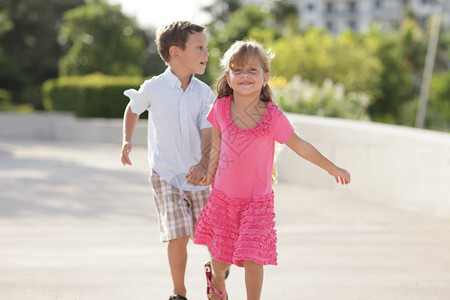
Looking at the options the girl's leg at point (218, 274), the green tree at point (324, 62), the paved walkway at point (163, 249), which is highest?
the green tree at point (324, 62)

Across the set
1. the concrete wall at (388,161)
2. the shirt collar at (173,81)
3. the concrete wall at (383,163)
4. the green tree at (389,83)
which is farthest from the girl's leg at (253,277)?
the green tree at (389,83)

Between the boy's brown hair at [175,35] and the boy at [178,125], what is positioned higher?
the boy's brown hair at [175,35]

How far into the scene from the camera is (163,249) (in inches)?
211

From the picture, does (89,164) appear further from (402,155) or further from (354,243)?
(354,243)

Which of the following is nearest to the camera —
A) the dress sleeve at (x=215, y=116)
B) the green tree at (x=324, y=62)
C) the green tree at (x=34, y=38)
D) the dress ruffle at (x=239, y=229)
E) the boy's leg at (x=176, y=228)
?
the dress ruffle at (x=239, y=229)

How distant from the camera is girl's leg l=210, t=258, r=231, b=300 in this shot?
A: 3.44 m

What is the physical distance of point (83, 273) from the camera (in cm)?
455

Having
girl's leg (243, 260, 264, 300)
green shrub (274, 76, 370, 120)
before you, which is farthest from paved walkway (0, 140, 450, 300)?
green shrub (274, 76, 370, 120)

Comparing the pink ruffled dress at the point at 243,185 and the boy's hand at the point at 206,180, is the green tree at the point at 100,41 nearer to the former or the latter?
the boy's hand at the point at 206,180

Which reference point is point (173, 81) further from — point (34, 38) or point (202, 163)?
point (34, 38)

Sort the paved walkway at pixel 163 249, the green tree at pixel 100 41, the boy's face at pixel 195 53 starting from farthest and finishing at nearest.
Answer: the green tree at pixel 100 41
the paved walkway at pixel 163 249
the boy's face at pixel 195 53

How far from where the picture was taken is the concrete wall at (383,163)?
274 inches

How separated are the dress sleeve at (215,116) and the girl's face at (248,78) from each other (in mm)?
146

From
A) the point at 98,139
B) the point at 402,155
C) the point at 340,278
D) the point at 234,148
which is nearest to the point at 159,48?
the point at 234,148
